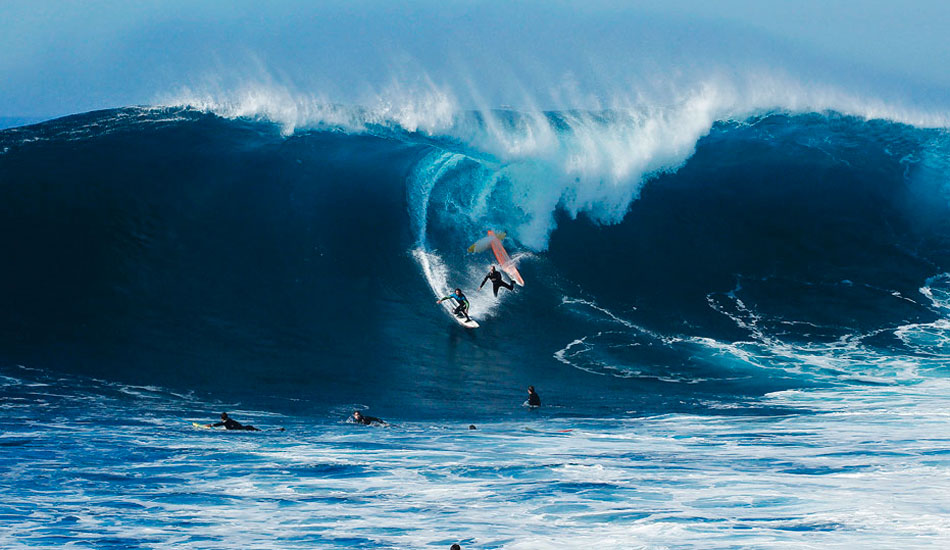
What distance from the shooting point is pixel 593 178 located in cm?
2269

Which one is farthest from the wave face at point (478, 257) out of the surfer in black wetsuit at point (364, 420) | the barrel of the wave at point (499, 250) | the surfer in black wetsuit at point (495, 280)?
the surfer in black wetsuit at point (364, 420)

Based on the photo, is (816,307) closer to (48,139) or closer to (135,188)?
(135,188)

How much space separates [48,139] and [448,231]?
1021 centimetres

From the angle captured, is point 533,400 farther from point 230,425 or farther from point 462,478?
point 230,425

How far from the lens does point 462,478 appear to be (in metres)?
10.1

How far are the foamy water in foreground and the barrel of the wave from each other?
232 inches

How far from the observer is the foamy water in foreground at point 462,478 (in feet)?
26.6

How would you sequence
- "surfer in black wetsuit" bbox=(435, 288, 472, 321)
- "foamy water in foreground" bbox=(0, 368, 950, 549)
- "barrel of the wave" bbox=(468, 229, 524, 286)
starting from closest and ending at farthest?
"foamy water in foreground" bbox=(0, 368, 950, 549)
"surfer in black wetsuit" bbox=(435, 288, 472, 321)
"barrel of the wave" bbox=(468, 229, 524, 286)

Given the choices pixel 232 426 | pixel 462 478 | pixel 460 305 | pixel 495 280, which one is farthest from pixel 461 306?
pixel 462 478

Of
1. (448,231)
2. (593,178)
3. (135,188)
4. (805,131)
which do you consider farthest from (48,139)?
(805,131)

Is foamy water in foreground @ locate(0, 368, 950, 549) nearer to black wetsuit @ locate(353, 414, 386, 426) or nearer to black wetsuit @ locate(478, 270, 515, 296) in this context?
black wetsuit @ locate(353, 414, 386, 426)

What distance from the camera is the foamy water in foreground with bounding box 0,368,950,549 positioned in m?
8.11

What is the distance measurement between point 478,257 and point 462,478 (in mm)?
9734

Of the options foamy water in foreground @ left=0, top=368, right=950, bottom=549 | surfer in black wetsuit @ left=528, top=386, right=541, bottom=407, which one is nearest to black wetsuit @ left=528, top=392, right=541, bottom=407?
surfer in black wetsuit @ left=528, top=386, right=541, bottom=407
